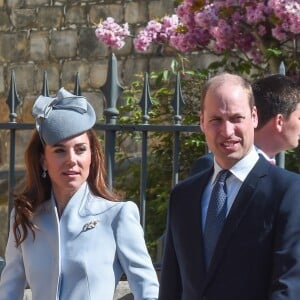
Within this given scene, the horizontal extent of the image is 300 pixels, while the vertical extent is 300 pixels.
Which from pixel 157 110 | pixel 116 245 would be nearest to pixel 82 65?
pixel 157 110

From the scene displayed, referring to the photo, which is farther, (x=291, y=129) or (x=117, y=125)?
(x=117, y=125)

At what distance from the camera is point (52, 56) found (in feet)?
38.5

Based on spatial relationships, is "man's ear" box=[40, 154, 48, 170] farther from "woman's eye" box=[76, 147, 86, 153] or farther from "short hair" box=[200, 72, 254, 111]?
"short hair" box=[200, 72, 254, 111]

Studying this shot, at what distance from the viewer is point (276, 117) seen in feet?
13.3

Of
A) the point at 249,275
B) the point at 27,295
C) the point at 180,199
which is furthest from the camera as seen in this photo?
the point at 27,295

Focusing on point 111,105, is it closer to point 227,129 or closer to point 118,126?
point 118,126

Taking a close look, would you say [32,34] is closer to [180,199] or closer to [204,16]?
[204,16]

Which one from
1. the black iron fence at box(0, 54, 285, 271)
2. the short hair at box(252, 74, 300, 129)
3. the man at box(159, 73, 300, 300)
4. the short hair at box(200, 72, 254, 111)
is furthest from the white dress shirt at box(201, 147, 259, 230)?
the black iron fence at box(0, 54, 285, 271)

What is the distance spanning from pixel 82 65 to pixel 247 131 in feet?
26.6

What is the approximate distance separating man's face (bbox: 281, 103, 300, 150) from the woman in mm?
562

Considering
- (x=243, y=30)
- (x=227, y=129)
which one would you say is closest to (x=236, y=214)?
(x=227, y=129)

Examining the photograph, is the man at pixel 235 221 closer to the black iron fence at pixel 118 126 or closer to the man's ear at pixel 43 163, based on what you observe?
the man's ear at pixel 43 163

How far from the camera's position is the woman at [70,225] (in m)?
Result: 3.84

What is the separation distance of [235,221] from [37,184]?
2.98 feet
